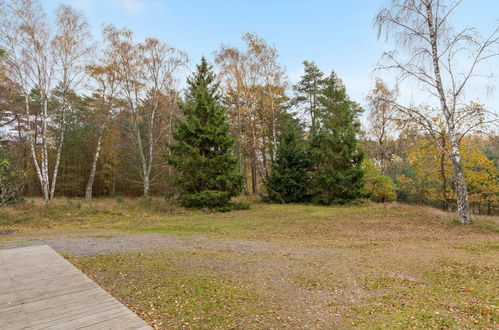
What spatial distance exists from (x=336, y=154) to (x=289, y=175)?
3887mm

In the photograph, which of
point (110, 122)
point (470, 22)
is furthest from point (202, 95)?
point (470, 22)

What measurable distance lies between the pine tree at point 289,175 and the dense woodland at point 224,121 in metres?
0.08

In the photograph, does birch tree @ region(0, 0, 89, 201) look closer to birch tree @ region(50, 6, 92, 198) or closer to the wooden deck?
birch tree @ region(50, 6, 92, 198)

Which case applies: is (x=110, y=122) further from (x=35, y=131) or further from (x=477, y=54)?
(x=477, y=54)

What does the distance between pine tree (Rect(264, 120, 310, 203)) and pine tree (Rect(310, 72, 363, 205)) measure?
0.80m

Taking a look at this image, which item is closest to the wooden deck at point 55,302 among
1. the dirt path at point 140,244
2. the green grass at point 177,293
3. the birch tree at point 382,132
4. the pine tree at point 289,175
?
the green grass at point 177,293

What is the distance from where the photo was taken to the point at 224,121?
1816cm

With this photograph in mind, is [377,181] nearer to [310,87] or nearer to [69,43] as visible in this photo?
[310,87]

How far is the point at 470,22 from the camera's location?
1089cm

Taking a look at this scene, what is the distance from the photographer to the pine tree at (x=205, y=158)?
16.5m

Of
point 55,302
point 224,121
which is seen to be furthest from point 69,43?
point 55,302

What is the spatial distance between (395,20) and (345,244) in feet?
34.7

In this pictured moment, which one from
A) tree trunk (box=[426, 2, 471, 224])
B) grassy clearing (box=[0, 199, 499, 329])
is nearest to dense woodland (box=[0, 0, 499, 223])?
tree trunk (box=[426, 2, 471, 224])

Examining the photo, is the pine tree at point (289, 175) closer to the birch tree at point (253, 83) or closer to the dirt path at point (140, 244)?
the birch tree at point (253, 83)
